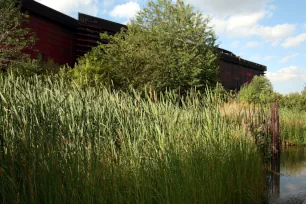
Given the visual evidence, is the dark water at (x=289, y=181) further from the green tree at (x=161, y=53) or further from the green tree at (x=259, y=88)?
the green tree at (x=259, y=88)

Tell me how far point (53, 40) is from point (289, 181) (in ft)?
39.0

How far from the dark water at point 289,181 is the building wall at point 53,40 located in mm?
10008

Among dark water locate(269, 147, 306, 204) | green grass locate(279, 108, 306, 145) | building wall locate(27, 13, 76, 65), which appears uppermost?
building wall locate(27, 13, 76, 65)

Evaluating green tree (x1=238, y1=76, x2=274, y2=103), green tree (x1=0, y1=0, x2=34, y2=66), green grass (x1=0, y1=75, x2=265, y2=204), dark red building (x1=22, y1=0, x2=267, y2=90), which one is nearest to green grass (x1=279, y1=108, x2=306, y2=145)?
green grass (x1=0, y1=75, x2=265, y2=204)

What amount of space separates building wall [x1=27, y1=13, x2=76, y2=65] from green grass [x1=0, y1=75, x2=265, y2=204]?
1085cm

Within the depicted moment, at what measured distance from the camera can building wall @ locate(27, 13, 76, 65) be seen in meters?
13.3

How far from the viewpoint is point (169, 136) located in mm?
2863

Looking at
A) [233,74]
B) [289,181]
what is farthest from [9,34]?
[233,74]

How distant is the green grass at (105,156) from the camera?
83.4 inches

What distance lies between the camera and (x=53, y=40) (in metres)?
14.5

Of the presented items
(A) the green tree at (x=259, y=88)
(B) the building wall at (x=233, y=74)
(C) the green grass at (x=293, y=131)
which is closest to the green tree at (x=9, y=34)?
(C) the green grass at (x=293, y=131)

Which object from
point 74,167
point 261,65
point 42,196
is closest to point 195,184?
point 74,167

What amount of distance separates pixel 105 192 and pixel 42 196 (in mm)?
419

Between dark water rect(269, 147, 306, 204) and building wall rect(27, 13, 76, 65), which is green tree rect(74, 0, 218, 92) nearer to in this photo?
building wall rect(27, 13, 76, 65)
